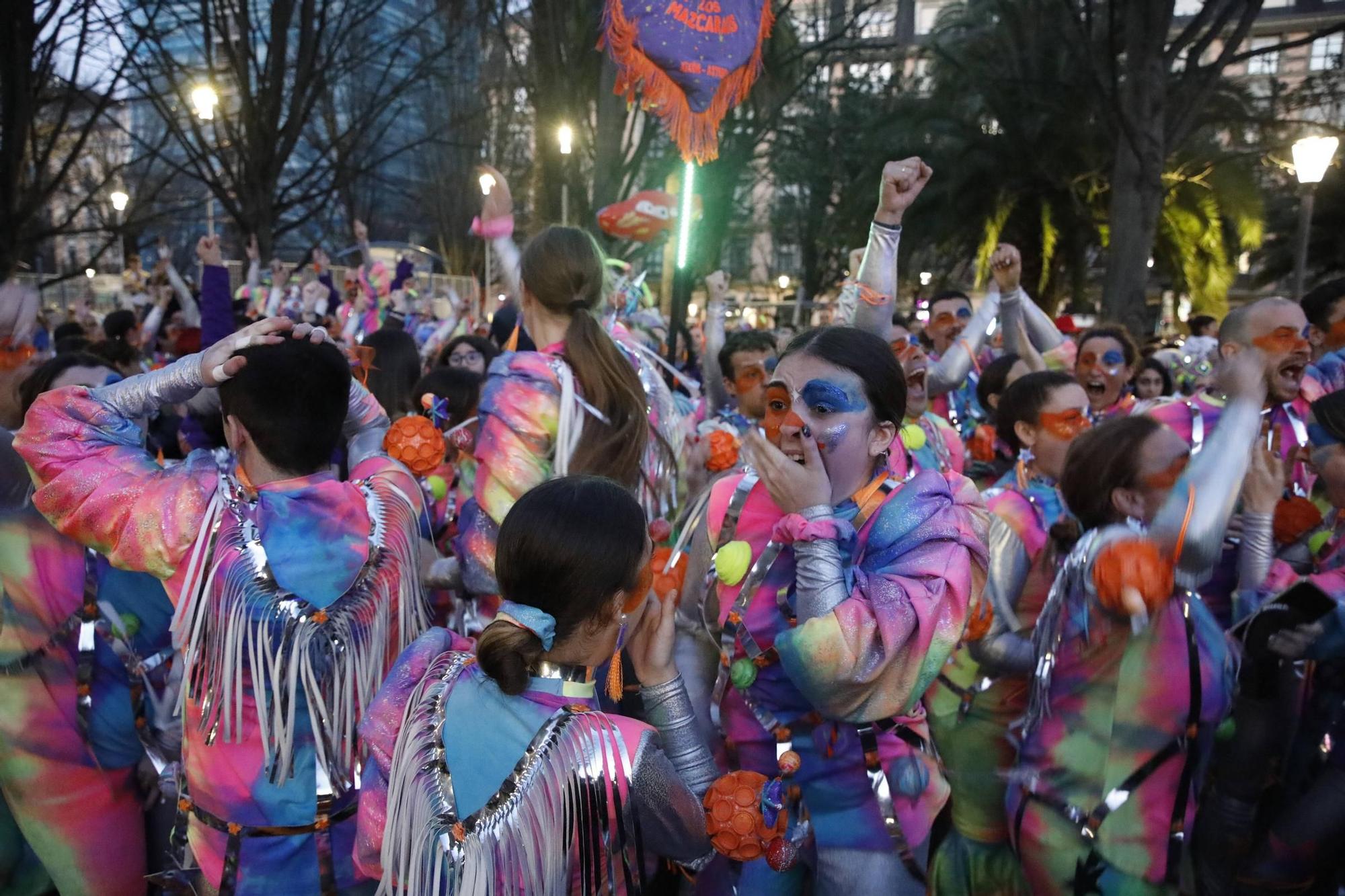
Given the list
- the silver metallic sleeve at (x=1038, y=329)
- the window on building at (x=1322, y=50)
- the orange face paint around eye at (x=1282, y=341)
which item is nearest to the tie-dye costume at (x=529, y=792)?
the orange face paint around eye at (x=1282, y=341)

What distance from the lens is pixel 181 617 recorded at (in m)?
2.27

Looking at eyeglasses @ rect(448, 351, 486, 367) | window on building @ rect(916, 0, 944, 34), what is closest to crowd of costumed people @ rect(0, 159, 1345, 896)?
eyeglasses @ rect(448, 351, 486, 367)

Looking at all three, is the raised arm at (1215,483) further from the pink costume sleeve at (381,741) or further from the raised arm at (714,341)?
the raised arm at (714,341)

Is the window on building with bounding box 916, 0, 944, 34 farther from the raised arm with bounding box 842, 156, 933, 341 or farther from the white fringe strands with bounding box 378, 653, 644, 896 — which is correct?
the white fringe strands with bounding box 378, 653, 644, 896

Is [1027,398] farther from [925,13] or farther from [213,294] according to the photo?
[925,13]

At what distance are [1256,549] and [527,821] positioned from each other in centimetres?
269

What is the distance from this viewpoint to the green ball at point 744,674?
2.22 meters

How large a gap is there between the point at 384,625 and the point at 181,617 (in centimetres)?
46

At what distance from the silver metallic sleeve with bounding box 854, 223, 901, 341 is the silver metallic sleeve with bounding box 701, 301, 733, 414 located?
225 centimetres

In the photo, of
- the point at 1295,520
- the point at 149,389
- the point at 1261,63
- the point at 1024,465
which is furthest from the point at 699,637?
the point at 1261,63

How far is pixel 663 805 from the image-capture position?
6.05 feet

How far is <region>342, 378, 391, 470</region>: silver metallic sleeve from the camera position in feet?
9.41

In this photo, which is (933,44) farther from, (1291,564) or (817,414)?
(817,414)

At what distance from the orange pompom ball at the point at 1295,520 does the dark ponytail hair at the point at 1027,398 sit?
861 mm
